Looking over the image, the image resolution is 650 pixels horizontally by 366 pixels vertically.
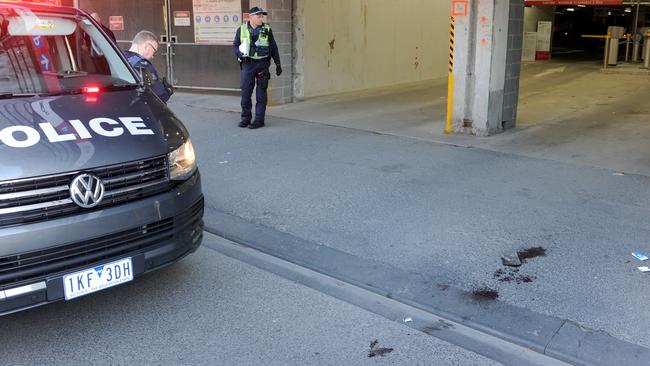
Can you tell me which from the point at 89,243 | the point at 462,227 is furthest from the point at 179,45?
the point at 89,243

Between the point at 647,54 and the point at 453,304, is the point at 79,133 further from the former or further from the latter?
the point at 647,54

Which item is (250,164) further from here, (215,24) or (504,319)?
(215,24)

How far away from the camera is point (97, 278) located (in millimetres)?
3539

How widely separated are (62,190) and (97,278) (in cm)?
56

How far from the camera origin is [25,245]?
3215 mm

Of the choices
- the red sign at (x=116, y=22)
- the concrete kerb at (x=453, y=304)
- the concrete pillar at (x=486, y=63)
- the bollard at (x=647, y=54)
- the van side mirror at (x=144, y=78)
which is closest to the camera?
the concrete kerb at (x=453, y=304)

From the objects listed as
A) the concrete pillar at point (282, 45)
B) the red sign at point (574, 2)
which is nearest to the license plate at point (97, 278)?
the concrete pillar at point (282, 45)

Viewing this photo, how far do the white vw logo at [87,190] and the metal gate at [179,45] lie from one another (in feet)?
34.7

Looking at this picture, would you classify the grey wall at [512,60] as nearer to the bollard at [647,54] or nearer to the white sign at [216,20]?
the white sign at [216,20]

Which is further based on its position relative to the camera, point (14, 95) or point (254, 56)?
point (254, 56)

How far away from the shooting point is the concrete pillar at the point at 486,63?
30.0 feet

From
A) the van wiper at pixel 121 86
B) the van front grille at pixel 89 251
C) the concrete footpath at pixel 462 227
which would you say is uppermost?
the van wiper at pixel 121 86

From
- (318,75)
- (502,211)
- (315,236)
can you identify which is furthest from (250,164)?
(318,75)

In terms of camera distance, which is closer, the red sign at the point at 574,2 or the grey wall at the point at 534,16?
the red sign at the point at 574,2
